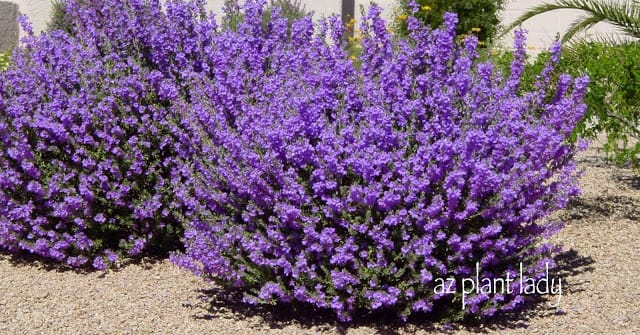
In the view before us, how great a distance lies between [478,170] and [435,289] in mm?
642

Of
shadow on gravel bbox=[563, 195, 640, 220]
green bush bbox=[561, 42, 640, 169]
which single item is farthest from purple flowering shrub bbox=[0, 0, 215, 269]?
shadow on gravel bbox=[563, 195, 640, 220]

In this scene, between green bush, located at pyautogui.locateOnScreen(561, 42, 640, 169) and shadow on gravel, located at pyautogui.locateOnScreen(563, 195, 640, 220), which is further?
shadow on gravel, located at pyautogui.locateOnScreen(563, 195, 640, 220)

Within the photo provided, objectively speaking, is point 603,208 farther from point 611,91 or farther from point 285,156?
point 285,156

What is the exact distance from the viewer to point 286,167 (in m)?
4.52

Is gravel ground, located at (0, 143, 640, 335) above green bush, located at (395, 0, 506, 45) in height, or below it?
below

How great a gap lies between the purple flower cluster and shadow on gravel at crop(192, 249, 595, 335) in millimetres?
110

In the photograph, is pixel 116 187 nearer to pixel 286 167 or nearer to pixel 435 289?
pixel 286 167

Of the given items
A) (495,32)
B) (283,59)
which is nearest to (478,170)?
(283,59)

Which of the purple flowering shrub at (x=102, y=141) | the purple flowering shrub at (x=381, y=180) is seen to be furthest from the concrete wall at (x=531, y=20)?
the purple flowering shrub at (x=381, y=180)

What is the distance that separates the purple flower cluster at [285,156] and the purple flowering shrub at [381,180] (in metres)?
0.01

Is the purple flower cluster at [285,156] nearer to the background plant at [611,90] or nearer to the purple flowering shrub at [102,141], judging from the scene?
the purple flowering shrub at [102,141]

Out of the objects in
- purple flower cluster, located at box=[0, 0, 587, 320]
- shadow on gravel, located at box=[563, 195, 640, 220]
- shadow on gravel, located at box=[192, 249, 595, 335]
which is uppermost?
purple flower cluster, located at box=[0, 0, 587, 320]

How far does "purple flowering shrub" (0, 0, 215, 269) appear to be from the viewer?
5.29m

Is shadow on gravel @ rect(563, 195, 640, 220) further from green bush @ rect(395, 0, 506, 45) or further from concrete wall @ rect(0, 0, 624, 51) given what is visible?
concrete wall @ rect(0, 0, 624, 51)
